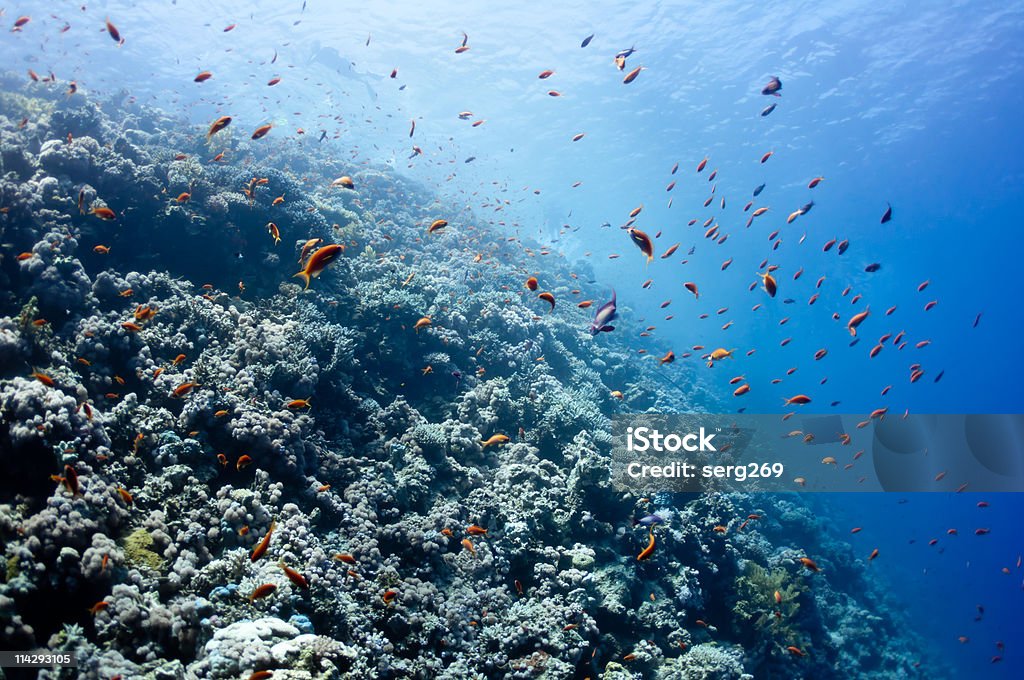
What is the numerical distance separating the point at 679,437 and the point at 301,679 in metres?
11.8

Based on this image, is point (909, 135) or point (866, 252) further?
point (866, 252)

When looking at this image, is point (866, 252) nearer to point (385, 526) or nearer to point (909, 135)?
point (909, 135)

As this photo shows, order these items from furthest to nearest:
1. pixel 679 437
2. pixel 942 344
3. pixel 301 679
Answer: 1. pixel 942 344
2. pixel 679 437
3. pixel 301 679

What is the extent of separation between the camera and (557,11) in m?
28.9

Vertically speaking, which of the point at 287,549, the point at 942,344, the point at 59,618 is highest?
the point at 942,344

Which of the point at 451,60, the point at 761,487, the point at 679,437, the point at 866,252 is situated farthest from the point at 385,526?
the point at 866,252
